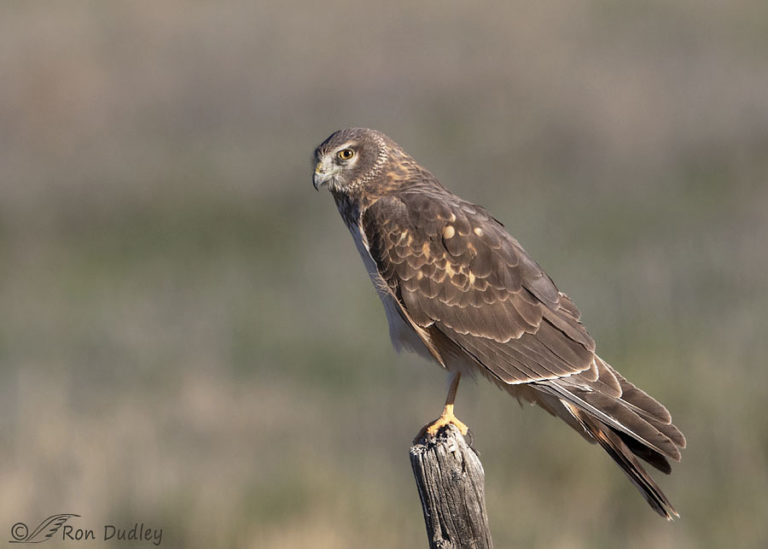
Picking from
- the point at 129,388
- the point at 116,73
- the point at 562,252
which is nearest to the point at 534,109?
the point at 562,252

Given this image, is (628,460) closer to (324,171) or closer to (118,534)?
(324,171)

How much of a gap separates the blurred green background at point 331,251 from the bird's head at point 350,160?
2.24m

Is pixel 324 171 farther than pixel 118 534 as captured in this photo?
No

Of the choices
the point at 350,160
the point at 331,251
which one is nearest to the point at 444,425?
the point at 350,160

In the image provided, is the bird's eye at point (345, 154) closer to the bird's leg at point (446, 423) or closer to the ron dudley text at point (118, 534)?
the bird's leg at point (446, 423)

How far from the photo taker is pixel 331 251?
39.1 ft

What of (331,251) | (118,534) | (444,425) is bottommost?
(444,425)

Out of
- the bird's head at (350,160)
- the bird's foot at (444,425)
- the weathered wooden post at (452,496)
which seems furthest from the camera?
the bird's head at (350,160)

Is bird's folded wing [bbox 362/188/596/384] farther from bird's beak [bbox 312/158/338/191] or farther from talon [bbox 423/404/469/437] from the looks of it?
bird's beak [bbox 312/158/338/191]

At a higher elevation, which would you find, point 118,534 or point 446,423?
point 118,534

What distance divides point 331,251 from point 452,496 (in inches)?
329

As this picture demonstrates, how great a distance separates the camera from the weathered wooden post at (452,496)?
365 centimetres

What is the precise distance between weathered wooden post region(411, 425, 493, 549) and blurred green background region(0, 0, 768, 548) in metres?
2.72

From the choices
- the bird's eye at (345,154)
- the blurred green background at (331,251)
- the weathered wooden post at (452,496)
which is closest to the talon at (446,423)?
the weathered wooden post at (452,496)
